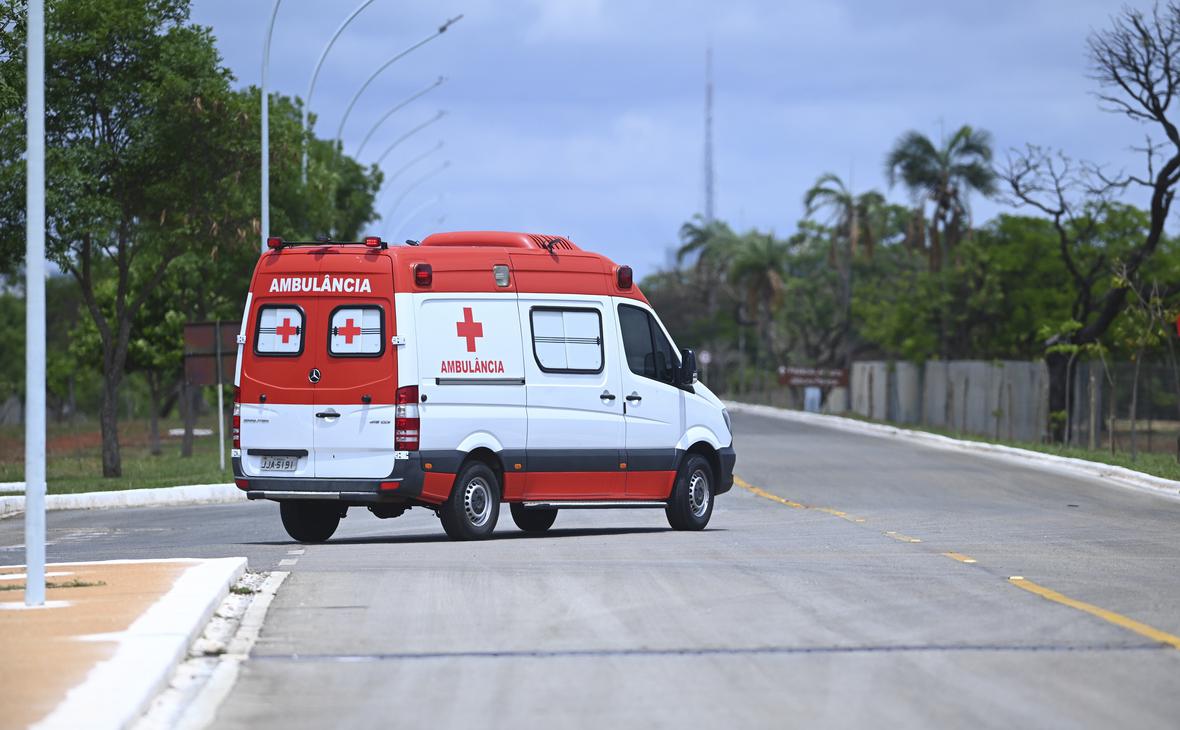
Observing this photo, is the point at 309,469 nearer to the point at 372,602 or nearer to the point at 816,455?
the point at 372,602

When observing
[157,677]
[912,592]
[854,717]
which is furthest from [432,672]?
[912,592]

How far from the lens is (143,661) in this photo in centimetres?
898

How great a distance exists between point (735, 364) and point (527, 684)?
102485mm

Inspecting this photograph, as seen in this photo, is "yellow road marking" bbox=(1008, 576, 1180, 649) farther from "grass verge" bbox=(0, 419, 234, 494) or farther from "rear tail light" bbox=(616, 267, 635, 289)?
"grass verge" bbox=(0, 419, 234, 494)

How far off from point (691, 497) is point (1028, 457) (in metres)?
19.8

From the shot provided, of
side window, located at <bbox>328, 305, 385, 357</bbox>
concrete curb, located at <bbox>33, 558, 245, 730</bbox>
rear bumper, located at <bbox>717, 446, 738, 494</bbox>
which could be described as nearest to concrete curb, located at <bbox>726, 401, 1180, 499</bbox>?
rear bumper, located at <bbox>717, 446, 738, 494</bbox>

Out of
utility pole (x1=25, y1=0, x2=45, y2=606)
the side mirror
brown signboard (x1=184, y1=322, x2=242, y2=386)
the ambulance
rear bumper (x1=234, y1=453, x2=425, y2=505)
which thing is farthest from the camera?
brown signboard (x1=184, y1=322, x2=242, y2=386)

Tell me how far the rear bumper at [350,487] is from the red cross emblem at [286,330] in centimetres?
127

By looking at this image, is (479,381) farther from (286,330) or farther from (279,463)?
(279,463)

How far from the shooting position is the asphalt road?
830 centimetres

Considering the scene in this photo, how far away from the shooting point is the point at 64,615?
35.2 ft

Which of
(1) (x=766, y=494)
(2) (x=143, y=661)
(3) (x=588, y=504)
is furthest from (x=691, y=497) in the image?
(2) (x=143, y=661)

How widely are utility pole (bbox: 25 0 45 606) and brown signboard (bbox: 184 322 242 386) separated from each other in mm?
20692

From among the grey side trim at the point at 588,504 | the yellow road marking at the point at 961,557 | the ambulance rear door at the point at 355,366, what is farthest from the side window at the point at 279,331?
the yellow road marking at the point at 961,557
